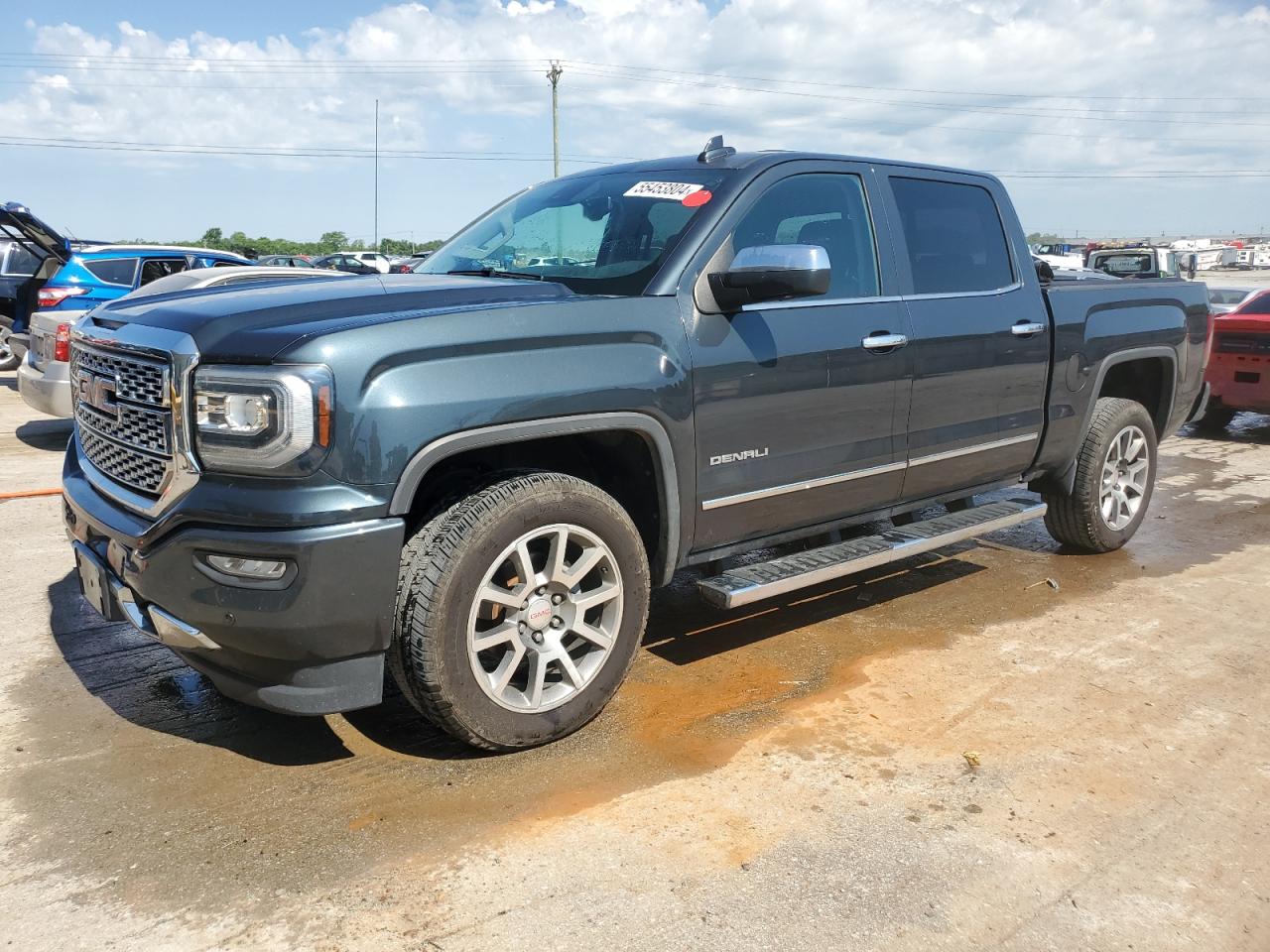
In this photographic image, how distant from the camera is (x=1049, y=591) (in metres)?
5.36

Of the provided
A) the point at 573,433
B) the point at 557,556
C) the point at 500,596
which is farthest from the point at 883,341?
the point at 500,596

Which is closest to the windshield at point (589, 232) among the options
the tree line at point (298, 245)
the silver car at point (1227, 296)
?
the silver car at point (1227, 296)

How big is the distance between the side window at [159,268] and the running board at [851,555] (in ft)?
32.6

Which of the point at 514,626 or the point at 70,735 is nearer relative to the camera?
the point at 514,626

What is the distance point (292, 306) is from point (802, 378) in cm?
184

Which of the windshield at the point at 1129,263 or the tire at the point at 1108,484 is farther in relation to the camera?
the windshield at the point at 1129,263

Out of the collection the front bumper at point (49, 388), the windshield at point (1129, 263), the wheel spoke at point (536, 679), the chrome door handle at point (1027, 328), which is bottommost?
the wheel spoke at point (536, 679)

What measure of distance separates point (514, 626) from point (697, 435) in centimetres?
93

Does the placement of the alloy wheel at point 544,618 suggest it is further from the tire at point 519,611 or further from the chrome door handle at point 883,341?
the chrome door handle at point 883,341

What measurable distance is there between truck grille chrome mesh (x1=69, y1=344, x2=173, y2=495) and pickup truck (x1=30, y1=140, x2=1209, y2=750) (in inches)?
0.6

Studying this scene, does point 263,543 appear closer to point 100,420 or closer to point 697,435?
point 100,420

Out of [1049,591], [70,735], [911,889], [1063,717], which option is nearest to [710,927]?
[911,889]

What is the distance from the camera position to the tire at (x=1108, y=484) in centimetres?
566

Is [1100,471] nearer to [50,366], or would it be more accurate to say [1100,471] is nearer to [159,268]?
[50,366]
